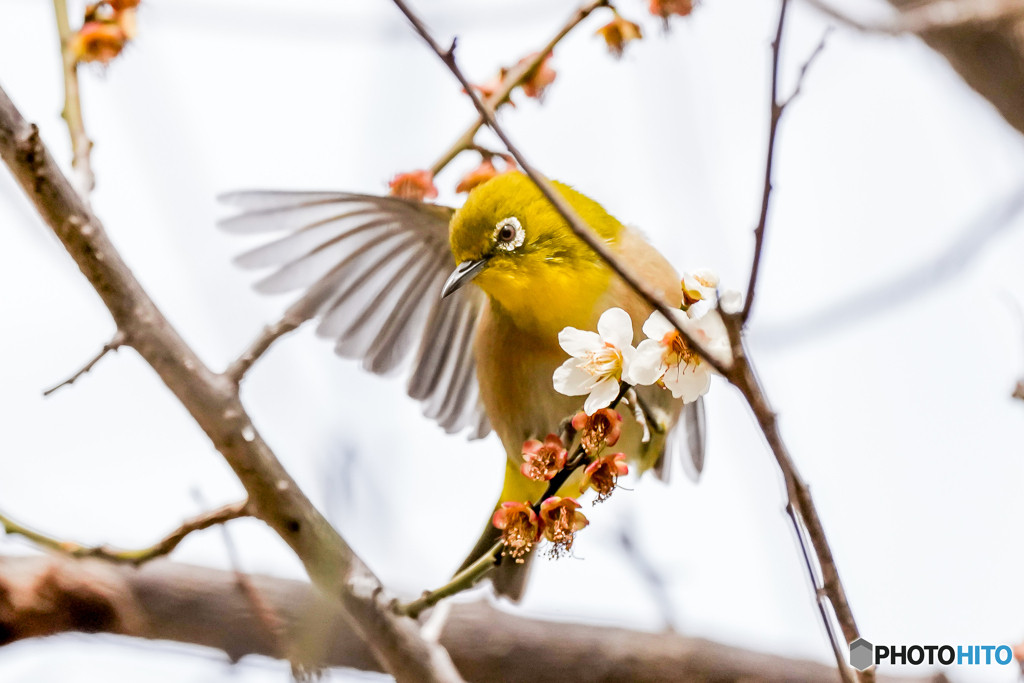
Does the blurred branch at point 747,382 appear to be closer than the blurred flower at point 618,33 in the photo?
Yes

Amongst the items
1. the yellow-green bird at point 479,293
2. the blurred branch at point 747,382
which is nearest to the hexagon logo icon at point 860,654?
the blurred branch at point 747,382

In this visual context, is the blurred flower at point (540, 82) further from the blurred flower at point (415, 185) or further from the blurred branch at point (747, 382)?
the blurred branch at point (747, 382)

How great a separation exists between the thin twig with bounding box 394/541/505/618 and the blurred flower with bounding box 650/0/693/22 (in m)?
1.70

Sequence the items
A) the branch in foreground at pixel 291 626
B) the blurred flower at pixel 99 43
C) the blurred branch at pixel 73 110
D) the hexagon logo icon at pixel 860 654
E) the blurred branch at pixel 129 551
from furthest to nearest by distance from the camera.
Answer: the branch in foreground at pixel 291 626
the blurred flower at pixel 99 43
the blurred branch at pixel 73 110
the blurred branch at pixel 129 551
the hexagon logo icon at pixel 860 654

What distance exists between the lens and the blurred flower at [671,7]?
265 cm

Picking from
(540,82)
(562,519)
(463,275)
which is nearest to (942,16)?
(540,82)

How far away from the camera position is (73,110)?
7.67ft

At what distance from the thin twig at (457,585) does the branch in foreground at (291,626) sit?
0.55 m

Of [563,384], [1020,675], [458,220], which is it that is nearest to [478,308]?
[458,220]

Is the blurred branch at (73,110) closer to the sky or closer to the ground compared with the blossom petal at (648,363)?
closer to the sky

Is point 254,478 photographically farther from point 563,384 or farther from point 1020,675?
point 1020,675

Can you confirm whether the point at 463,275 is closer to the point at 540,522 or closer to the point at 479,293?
the point at 479,293

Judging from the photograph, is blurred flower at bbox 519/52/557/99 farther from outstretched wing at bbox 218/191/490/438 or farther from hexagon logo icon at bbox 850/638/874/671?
hexagon logo icon at bbox 850/638/874/671

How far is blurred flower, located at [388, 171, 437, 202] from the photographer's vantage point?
2.88 m
